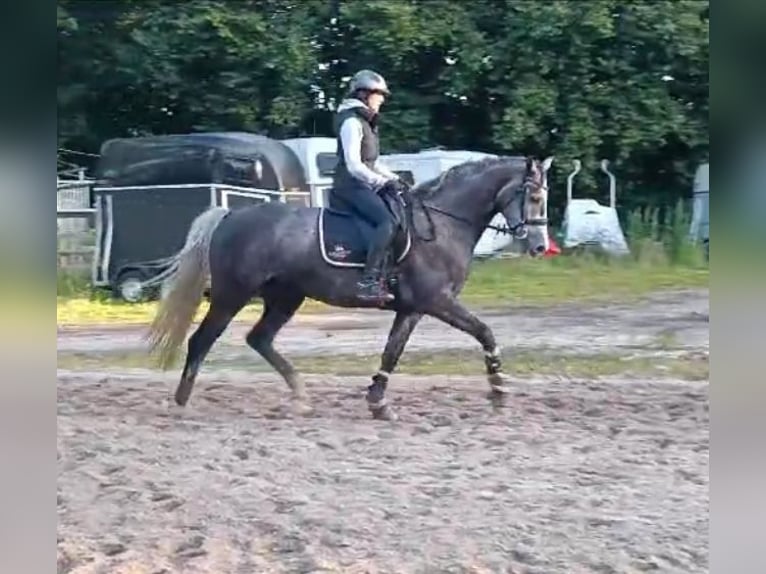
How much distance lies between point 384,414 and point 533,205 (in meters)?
1.09

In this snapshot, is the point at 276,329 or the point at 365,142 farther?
the point at 276,329

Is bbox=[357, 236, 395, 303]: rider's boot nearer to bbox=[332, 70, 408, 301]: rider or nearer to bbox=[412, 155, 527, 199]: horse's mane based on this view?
bbox=[332, 70, 408, 301]: rider

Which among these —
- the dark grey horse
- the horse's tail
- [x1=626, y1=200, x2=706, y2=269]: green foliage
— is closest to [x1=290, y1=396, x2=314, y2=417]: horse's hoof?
the dark grey horse

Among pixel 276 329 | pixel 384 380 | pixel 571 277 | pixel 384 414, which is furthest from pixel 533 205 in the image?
pixel 276 329

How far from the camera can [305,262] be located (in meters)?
5.44

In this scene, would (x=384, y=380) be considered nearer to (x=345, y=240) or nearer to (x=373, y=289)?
(x=373, y=289)

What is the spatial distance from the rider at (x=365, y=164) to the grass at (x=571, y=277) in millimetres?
438

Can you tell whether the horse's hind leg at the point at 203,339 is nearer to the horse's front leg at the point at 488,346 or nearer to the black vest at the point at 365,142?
the black vest at the point at 365,142

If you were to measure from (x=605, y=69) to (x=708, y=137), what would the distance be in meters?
0.67

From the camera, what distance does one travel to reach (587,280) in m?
5.31

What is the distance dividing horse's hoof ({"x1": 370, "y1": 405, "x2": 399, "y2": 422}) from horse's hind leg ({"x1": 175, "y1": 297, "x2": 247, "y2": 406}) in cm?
76

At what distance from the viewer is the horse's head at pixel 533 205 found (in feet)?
17.3
